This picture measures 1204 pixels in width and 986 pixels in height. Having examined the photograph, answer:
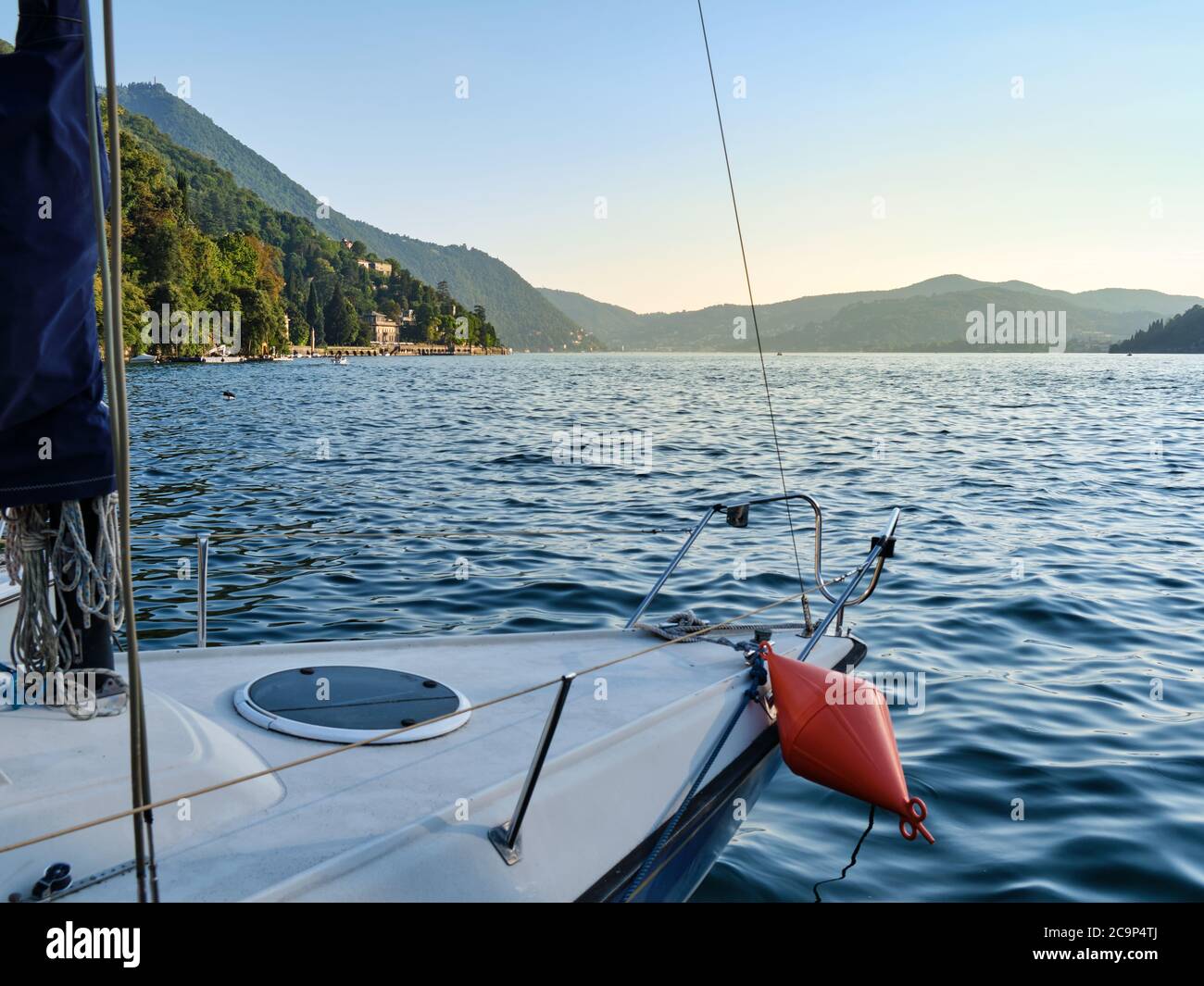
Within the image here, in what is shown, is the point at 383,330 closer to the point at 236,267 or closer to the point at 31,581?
the point at 236,267

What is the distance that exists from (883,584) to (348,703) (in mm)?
7184

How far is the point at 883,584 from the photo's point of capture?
9953 millimetres

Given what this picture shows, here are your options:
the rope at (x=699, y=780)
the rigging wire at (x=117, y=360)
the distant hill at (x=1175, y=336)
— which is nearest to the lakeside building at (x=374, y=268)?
the distant hill at (x=1175, y=336)

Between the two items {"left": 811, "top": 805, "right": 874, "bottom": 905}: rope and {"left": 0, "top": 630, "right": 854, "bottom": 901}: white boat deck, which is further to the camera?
{"left": 811, "top": 805, "right": 874, "bottom": 905}: rope

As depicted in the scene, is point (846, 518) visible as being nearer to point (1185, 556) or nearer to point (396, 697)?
point (1185, 556)

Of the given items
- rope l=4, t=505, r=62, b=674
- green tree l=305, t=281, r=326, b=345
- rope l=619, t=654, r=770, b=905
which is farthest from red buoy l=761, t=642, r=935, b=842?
green tree l=305, t=281, r=326, b=345

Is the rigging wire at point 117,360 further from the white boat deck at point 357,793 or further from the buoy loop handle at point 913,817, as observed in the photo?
the buoy loop handle at point 913,817

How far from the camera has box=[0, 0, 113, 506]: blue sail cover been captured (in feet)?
8.97

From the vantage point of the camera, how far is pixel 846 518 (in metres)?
13.4

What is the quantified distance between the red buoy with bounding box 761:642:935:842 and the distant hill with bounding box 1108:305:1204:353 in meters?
203

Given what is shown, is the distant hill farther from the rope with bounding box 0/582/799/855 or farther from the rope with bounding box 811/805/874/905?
the rope with bounding box 0/582/799/855

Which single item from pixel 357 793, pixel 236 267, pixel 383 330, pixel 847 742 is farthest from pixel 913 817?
pixel 383 330

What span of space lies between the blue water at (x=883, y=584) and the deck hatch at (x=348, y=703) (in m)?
1.35
